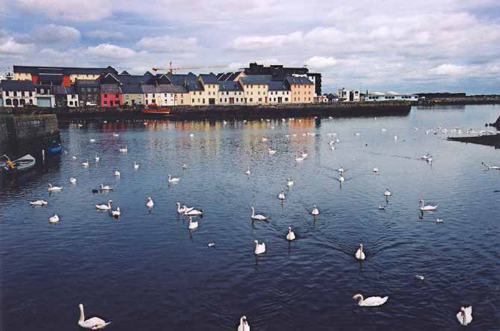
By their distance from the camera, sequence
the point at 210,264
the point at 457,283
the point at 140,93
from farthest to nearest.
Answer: the point at 140,93, the point at 210,264, the point at 457,283

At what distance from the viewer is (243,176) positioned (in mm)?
41781

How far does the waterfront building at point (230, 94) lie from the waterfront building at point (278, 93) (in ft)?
37.6

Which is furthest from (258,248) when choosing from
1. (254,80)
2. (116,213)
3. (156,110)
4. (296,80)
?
(296,80)

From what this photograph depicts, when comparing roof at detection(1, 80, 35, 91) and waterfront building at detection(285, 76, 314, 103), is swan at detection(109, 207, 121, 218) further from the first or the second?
waterfront building at detection(285, 76, 314, 103)

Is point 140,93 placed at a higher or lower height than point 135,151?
higher

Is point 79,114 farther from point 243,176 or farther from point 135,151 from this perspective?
point 243,176

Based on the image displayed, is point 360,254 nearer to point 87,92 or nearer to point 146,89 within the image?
point 146,89

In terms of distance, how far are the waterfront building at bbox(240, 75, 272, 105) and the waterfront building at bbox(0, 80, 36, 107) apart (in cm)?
6911

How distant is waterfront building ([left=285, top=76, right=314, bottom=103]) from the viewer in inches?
6407

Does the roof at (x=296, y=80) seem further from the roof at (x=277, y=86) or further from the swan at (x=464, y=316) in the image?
the swan at (x=464, y=316)

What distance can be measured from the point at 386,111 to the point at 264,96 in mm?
45706

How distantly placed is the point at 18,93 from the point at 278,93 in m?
86.9

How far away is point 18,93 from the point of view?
122 meters

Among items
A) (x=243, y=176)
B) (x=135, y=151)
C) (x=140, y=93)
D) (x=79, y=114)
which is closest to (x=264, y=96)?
(x=140, y=93)
